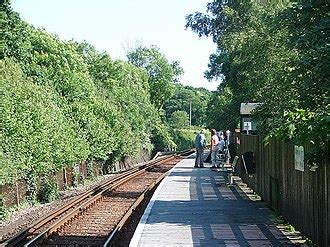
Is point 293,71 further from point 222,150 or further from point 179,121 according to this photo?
point 179,121

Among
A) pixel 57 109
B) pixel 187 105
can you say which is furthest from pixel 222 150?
pixel 187 105

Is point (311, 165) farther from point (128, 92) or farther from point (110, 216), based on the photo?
point (128, 92)

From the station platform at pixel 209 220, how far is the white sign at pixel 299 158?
1.27m

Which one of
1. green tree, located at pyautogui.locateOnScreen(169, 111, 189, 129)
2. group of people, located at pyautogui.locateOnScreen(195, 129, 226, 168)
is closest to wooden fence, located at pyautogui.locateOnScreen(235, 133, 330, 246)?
group of people, located at pyautogui.locateOnScreen(195, 129, 226, 168)

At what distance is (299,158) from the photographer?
10.6 meters

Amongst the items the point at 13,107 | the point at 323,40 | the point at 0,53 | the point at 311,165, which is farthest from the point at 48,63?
the point at 311,165

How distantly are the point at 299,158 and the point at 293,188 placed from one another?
119cm

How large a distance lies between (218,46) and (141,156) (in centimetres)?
1558

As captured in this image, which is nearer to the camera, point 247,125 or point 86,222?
point 86,222

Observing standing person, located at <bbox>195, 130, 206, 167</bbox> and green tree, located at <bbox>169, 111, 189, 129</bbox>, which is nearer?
standing person, located at <bbox>195, 130, 206, 167</bbox>

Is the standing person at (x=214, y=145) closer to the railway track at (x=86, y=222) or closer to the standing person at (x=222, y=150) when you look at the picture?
the standing person at (x=222, y=150)

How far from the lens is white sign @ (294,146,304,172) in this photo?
10.3 meters

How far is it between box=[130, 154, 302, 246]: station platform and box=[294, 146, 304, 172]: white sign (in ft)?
4.18

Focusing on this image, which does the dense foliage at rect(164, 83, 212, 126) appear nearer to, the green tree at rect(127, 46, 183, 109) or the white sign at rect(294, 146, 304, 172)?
the green tree at rect(127, 46, 183, 109)
